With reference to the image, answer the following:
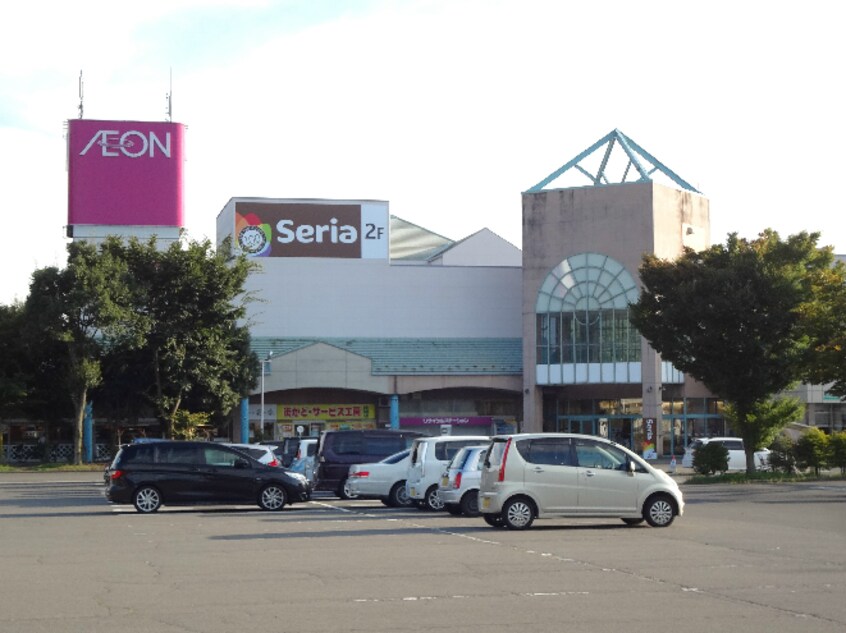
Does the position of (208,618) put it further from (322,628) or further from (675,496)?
(675,496)

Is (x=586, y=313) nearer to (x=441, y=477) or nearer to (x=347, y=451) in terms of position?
(x=347, y=451)

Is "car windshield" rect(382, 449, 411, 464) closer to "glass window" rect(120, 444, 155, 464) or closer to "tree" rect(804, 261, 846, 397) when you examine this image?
"glass window" rect(120, 444, 155, 464)

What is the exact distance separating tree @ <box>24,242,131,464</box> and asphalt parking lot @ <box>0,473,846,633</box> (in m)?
30.0

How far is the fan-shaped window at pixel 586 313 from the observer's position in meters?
64.8

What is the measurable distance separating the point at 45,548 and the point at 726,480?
81.6 ft

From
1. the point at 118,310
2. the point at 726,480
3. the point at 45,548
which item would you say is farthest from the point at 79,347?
the point at 45,548

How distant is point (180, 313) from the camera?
55.6 m

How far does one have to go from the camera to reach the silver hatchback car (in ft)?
77.3

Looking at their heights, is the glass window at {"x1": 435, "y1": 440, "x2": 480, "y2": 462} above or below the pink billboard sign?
below

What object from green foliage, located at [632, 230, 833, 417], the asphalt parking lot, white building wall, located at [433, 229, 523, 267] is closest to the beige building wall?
white building wall, located at [433, 229, 523, 267]

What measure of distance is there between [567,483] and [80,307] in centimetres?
3743

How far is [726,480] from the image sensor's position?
122ft

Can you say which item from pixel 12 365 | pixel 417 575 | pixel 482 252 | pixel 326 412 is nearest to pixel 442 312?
pixel 326 412

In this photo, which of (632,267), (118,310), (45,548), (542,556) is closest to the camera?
(542,556)
